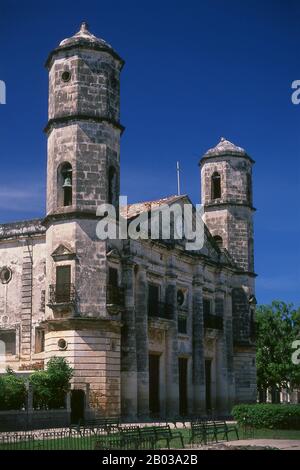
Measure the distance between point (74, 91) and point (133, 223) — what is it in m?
7.08

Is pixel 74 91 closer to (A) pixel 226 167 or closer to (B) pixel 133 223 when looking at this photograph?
(B) pixel 133 223

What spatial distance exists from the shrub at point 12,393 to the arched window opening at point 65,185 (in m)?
9.25

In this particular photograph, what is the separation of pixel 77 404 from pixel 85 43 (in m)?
16.1

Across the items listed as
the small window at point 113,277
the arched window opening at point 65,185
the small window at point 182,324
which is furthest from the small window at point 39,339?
the small window at point 182,324

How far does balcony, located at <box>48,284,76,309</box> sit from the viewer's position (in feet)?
113

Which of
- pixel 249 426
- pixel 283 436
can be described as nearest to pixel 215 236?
pixel 249 426

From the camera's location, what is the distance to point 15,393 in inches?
1173

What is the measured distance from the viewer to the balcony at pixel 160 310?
40178mm

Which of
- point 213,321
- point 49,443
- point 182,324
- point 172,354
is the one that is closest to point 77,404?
point 172,354

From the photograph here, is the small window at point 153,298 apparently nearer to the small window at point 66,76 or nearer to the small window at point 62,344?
the small window at point 62,344

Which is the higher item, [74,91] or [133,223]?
[74,91]

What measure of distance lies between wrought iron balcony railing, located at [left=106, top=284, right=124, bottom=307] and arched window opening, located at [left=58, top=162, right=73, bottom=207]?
14.2 ft

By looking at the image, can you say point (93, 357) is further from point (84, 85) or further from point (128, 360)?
point (84, 85)

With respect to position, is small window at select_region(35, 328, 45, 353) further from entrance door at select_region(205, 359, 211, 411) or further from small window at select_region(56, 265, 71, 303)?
entrance door at select_region(205, 359, 211, 411)
